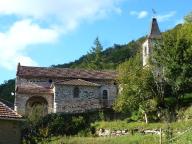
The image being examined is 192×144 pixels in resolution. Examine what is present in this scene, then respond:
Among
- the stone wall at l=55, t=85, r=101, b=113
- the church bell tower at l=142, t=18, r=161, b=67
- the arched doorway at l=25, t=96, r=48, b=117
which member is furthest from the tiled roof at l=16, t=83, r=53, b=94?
the church bell tower at l=142, t=18, r=161, b=67

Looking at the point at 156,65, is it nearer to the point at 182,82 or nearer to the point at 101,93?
the point at 182,82

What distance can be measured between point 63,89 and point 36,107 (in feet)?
20.8

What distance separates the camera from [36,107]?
1933 inches

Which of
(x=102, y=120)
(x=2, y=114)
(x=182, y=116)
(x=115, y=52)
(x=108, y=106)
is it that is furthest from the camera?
(x=115, y=52)

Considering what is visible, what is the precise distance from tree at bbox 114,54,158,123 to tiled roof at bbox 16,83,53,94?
1162 cm

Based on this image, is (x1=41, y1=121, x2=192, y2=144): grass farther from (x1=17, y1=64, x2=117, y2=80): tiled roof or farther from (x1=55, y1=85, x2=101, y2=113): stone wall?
(x1=17, y1=64, x2=117, y2=80): tiled roof

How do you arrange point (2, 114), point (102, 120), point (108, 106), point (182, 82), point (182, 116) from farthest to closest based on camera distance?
1. point (108, 106)
2. point (102, 120)
3. point (182, 82)
4. point (182, 116)
5. point (2, 114)

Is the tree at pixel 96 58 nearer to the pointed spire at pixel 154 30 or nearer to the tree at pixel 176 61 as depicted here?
the pointed spire at pixel 154 30

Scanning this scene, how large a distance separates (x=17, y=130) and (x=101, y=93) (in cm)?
3306

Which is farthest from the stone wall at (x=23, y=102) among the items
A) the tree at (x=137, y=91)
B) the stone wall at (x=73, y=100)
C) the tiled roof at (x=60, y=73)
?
the tree at (x=137, y=91)

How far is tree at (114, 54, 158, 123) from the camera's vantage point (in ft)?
146

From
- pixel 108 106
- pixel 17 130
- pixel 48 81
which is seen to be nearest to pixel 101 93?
pixel 108 106

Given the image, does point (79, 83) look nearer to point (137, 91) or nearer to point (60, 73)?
point (60, 73)

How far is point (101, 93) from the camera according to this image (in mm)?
57625
